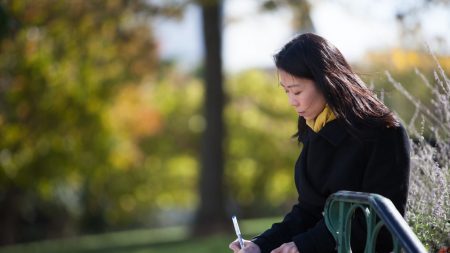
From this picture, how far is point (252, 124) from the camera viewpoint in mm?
41719

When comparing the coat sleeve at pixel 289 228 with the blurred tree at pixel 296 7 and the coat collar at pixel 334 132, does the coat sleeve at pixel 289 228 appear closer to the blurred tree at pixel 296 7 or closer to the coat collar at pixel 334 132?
the coat collar at pixel 334 132

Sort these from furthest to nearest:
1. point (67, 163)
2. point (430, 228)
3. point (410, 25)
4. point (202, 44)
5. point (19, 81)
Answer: point (67, 163), point (19, 81), point (202, 44), point (410, 25), point (430, 228)

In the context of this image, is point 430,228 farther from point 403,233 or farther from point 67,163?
point 67,163

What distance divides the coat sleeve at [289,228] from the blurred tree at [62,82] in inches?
564

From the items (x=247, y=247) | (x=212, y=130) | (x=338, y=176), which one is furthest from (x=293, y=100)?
(x=212, y=130)

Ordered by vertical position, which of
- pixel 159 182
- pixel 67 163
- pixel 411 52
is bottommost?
pixel 159 182

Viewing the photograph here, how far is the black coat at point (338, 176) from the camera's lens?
310cm

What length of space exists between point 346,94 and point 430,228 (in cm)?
79

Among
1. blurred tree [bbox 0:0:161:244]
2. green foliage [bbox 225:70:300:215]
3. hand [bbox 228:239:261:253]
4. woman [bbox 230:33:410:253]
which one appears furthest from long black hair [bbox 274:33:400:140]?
green foliage [bbox 225:70:300:215]

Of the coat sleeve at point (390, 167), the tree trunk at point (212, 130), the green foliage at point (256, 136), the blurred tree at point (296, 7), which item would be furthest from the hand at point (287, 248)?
the green foliage at point (256, 136)

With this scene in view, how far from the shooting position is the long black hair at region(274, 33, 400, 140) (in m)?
3.18

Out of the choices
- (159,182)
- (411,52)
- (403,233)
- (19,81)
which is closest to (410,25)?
(411,52)

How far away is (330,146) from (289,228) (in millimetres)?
390

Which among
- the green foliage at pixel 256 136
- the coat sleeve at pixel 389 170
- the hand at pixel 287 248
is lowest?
the green foliage at pixel 256 136
